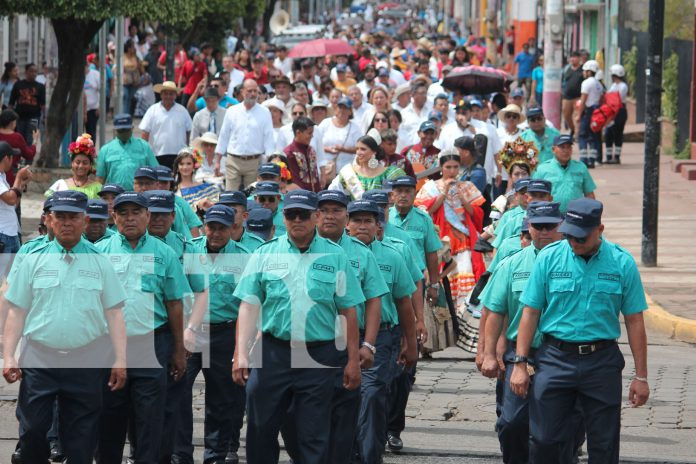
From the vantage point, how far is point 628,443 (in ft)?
35.3

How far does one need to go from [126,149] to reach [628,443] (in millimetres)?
6976

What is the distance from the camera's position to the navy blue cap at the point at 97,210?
9.89m

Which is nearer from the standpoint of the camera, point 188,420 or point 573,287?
point 573,287

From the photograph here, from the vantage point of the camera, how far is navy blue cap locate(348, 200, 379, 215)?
9.99 metres

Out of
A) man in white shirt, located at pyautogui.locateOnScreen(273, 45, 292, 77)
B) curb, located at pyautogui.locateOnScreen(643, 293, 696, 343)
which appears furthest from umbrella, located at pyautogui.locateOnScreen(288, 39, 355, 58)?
curb, located at pyautogui.locateOnScreen(643, 293, 696, 343)

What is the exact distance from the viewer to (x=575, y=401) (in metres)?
8.60

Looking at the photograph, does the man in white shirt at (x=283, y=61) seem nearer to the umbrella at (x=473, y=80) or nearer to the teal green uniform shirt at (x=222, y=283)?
the umbrella at (x=473, y=80)

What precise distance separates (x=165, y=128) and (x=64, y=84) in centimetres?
571

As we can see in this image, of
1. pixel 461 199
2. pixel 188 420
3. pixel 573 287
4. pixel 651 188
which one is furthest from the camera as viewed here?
pixel 651 188

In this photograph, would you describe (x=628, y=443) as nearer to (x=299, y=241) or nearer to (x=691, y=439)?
(x=691, y=439)

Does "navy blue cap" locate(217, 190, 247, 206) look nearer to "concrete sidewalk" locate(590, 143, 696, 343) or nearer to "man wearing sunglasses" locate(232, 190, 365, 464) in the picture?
"man wearing sunglasses" locate(232, 190, 365, 464)

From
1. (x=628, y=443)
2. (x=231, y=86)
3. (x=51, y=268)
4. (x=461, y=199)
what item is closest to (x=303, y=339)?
(x=51, y=268)

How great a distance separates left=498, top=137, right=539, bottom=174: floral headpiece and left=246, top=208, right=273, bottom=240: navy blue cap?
4840 mm

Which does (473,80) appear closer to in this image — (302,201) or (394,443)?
(394,443)
